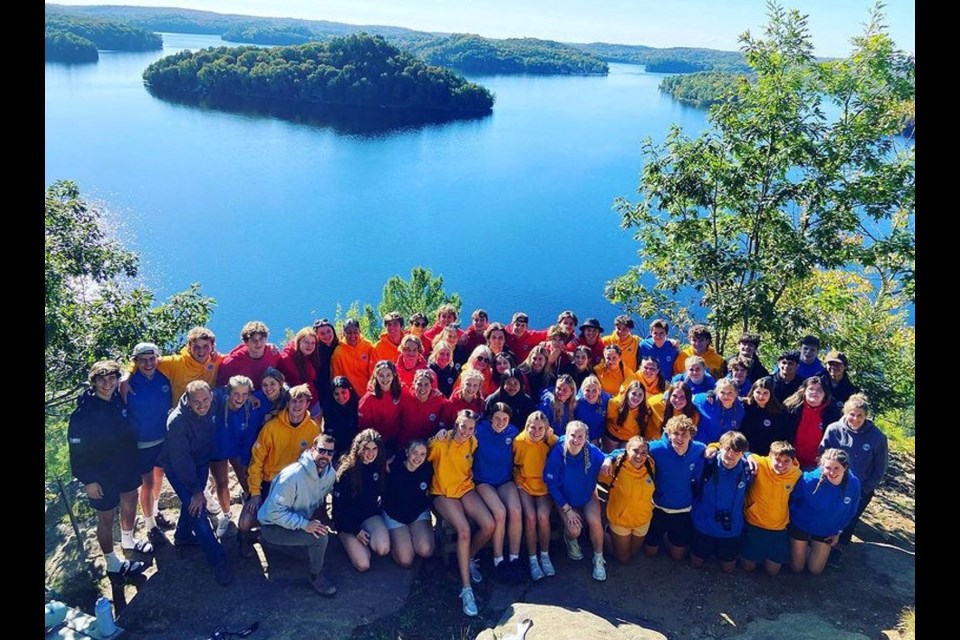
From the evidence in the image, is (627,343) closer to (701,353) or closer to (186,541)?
(701,353)

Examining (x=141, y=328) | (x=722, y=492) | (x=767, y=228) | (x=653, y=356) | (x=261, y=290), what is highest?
(x=767, y=228)

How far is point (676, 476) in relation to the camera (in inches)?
218

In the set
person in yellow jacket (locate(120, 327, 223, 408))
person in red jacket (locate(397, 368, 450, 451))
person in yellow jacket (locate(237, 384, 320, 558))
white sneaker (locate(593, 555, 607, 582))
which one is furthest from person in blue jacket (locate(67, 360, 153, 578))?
white sneaker (locate(593, 555, 607, 582))

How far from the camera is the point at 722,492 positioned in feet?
18.1

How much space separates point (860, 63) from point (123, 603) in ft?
31.8

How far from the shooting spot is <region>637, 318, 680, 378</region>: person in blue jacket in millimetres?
7281

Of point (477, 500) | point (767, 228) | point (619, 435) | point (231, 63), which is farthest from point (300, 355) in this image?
point (231, 63)

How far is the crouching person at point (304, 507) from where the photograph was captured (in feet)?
16.7

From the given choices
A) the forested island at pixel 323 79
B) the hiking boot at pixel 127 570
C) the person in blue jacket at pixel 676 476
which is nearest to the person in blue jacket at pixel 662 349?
the person in blue jacket at pixel 676 476

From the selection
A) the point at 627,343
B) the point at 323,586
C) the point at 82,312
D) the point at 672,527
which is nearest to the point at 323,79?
the point at 82,312

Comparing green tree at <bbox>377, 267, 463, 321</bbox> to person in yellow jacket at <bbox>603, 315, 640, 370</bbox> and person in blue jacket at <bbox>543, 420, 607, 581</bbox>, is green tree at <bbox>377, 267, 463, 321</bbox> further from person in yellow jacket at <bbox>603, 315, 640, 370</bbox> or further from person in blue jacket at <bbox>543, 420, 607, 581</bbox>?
person in blue jacket at <bbox>543, 420, 607, 581</bbox>

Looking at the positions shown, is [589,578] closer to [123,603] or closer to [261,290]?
[123,603]

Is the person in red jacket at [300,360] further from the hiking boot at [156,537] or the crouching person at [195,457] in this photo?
the hiking boot at [156,537]

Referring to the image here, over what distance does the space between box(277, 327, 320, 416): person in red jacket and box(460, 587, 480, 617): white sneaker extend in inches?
92.0
